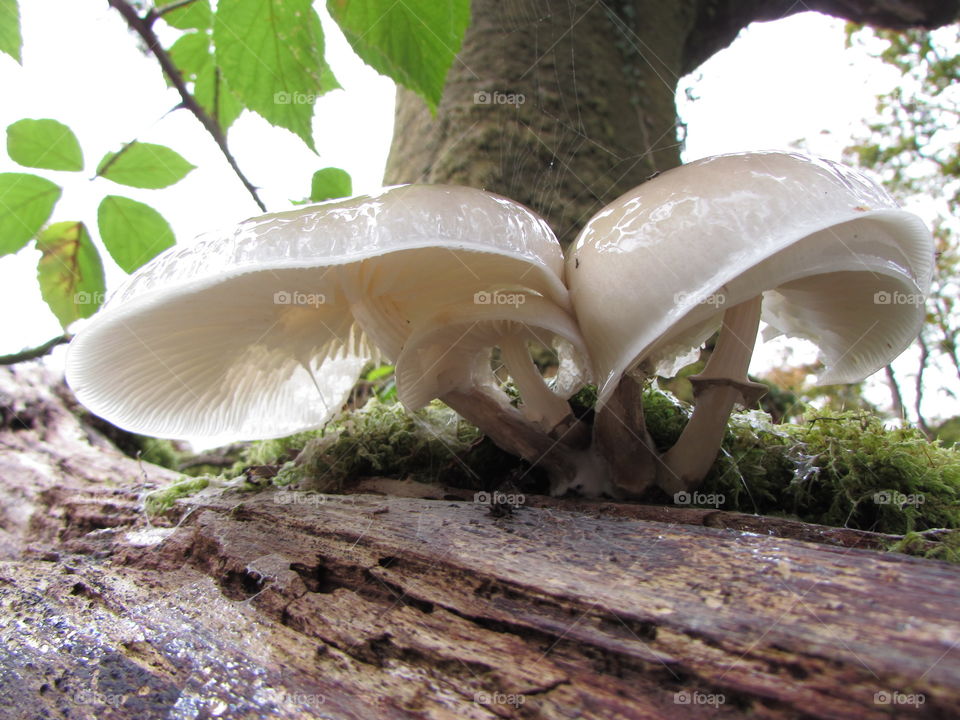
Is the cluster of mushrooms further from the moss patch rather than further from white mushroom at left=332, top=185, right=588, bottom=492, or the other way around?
the moss patch

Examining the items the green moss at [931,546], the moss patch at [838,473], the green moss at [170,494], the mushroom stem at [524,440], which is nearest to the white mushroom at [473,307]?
the mushroom stem at [524,440]

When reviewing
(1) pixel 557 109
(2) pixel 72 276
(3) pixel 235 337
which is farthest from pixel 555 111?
(2) pixel 72 276

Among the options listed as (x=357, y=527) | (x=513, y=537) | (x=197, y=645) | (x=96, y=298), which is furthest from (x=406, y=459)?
(x=96, y=298)

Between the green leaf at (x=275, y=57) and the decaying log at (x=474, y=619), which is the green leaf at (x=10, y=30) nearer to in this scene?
the green leaf at (x=275, y=57)

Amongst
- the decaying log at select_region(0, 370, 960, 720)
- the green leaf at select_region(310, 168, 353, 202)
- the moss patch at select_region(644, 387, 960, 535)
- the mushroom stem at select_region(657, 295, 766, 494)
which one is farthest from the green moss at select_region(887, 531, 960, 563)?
the green leaf at select_region(310, 168, 353, 202)

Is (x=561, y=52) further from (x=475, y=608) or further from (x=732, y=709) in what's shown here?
(x=732, y=709)

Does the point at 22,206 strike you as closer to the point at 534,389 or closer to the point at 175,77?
the point at 175,77
